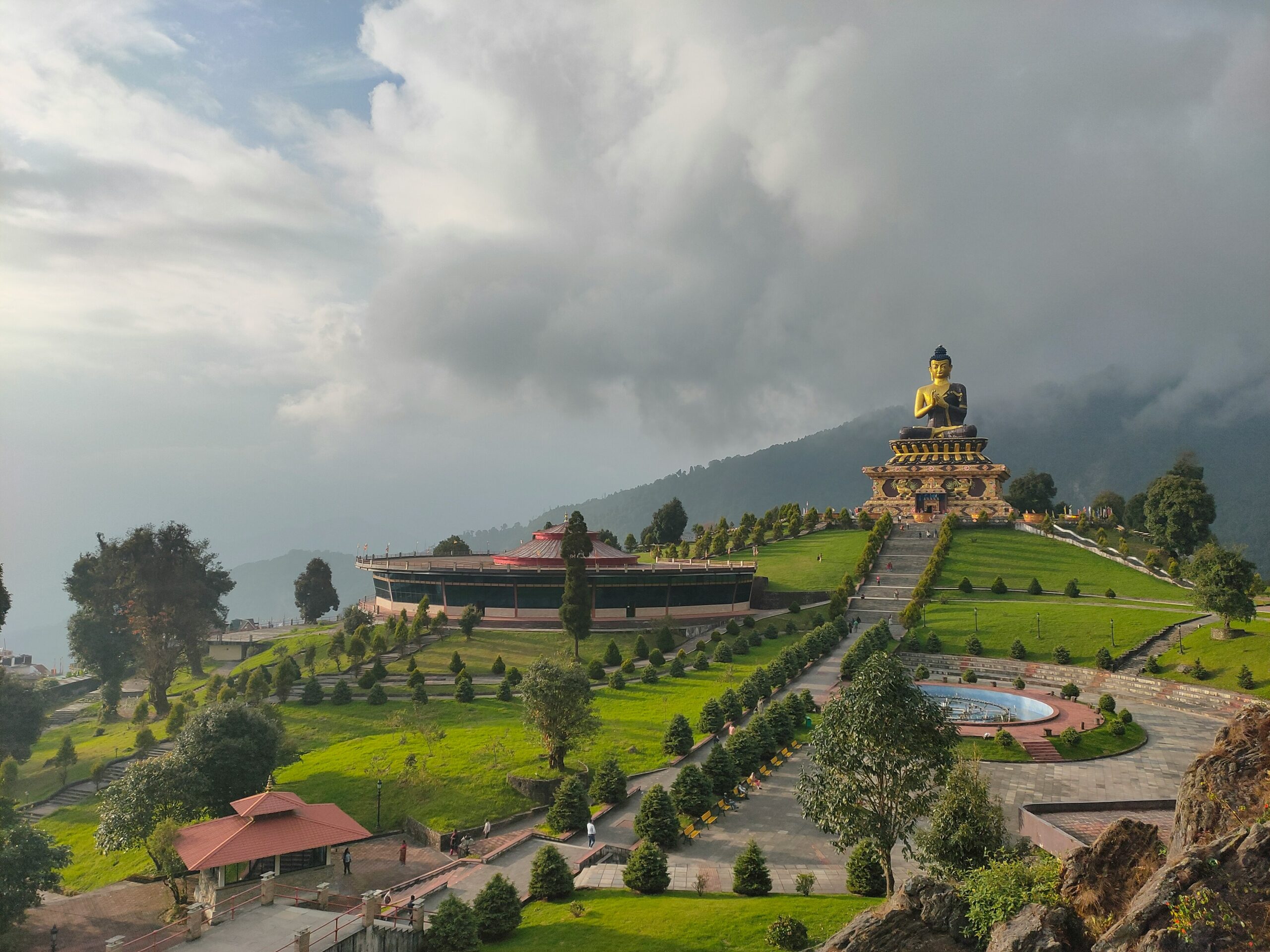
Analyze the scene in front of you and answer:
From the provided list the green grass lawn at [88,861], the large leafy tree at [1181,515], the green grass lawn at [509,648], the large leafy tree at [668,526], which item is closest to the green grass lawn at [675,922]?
the green grass lawn at [88,861]

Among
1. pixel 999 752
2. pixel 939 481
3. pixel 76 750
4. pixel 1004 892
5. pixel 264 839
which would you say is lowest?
pixel 76 750

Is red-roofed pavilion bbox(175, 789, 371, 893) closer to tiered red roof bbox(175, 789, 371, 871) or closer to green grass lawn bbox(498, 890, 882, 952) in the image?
tiered red roof bbox(175, 789, 371, 871)

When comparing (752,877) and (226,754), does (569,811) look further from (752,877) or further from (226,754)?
(226,754)

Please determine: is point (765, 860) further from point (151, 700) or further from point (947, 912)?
point (151, 700)

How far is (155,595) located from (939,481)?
80707mm

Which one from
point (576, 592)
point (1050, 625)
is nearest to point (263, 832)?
point (576, 592)

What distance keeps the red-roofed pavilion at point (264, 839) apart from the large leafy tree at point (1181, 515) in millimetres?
66843

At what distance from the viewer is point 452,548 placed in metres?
98.8

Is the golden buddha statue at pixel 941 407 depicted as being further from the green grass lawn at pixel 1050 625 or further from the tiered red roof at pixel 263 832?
the tiered red roof at pixel 263 832

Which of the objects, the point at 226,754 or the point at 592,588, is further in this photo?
the point at 592,588

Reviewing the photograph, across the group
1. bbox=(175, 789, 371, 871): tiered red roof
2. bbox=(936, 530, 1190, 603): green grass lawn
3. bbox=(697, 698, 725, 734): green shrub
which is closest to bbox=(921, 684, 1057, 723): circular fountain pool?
bbox=(697, 698, 725, 734): green shrub

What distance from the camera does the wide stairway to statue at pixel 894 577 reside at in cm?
6109

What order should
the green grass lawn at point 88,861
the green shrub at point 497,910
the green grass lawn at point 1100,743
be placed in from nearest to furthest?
the green shrub at point 497,910 → the green grass lawn at point 88,861 → the green grass lawn at point 1100,743

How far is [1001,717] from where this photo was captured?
3834cm
